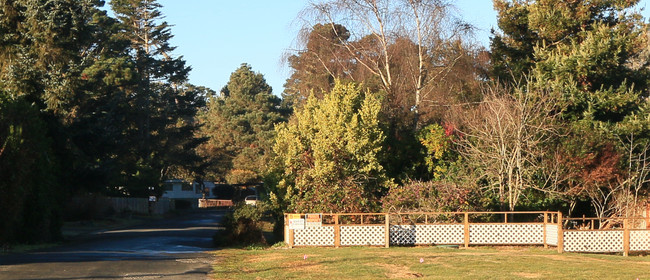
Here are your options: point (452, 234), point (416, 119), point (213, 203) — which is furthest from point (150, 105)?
point (452, 234)

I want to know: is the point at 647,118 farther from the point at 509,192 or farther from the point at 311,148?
the point at 311,148

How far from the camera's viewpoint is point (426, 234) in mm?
28828

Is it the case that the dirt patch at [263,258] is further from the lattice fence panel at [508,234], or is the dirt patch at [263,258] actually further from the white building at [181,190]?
the white building at [181,190]

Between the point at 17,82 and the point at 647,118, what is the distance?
28037 mm

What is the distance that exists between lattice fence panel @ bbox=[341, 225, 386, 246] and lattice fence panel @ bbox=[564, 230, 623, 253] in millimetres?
6767

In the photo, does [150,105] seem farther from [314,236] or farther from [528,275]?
[528,275]

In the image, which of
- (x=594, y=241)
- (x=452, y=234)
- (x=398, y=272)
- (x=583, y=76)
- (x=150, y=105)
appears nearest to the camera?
(x=398, y=272)

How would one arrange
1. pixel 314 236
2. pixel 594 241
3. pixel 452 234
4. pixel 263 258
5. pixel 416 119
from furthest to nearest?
pixel 416 119, pixel 452 234, pixel 314 236, pixel 594 241, pixel 263 258

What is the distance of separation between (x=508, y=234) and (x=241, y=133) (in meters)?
78.4

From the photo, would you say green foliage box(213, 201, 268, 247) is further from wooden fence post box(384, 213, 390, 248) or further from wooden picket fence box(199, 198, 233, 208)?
wooden picket fence box(199, 198, 233, 208)

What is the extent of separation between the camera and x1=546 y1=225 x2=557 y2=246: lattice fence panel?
27.9 m

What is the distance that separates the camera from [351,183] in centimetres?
3219

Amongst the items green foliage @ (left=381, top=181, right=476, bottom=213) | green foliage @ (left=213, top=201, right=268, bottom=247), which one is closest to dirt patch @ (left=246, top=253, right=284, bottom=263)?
green foliage @ (left=213, top=201, right=268, bottom=247)

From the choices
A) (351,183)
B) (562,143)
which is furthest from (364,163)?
(562,143)
